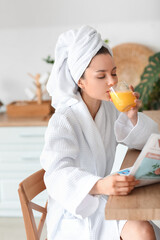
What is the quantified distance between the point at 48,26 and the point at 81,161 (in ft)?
7.06

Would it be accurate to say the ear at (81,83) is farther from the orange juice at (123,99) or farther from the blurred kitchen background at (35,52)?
the blurred kitchen background at (35,52)

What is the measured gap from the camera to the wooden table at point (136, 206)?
3.95 feet

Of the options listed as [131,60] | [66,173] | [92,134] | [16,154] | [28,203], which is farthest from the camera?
[131,60]

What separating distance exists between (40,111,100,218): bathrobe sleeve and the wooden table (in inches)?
5.0

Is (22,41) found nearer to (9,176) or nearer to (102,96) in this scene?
(9,176)

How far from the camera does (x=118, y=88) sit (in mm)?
1606

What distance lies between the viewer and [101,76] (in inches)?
64.6

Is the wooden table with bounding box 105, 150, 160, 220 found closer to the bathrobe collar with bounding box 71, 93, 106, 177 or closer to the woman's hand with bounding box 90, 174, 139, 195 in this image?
the woman's hand with bounding box 90, 174, 139, 195

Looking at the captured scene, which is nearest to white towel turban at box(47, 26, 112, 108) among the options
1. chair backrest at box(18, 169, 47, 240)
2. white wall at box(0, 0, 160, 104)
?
chair backrest at box(18, 169, 47, 240)

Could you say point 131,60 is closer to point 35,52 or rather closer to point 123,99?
point 35,52

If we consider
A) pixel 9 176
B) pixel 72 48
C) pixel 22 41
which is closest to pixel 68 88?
pixel 72 48

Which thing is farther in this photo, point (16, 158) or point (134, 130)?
point (16, 158)

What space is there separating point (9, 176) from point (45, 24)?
128 centimetres

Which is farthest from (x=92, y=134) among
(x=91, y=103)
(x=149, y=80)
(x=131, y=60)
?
(x=131, y=60)
